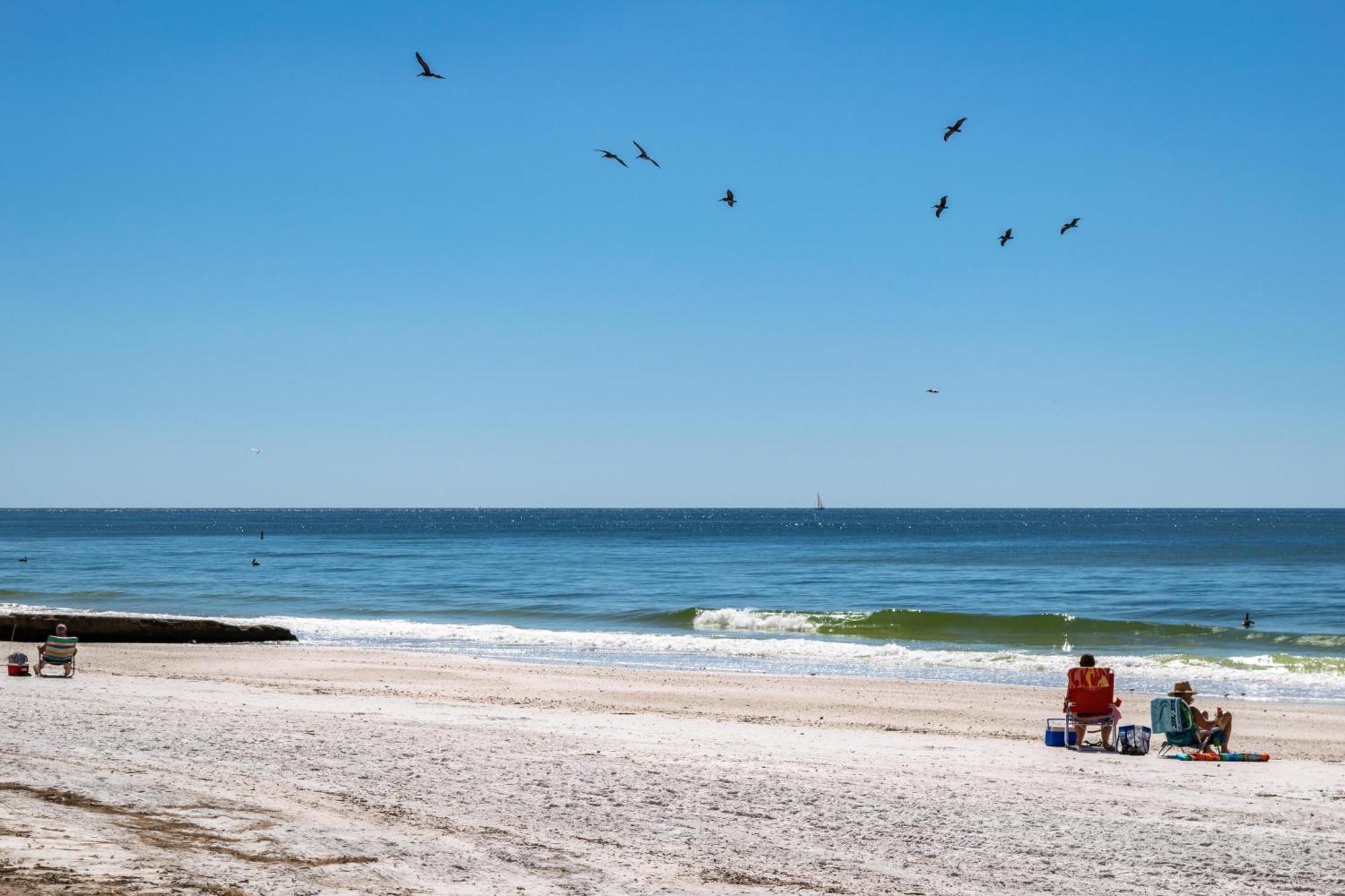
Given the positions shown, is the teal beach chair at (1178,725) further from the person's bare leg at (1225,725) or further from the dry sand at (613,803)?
the dry sand at (613,803)

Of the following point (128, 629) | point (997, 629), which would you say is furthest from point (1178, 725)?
point (128, 629)

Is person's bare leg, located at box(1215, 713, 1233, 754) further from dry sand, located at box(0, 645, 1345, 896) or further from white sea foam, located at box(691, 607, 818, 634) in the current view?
white sea foam, located at box(691, 607, 818, 634)

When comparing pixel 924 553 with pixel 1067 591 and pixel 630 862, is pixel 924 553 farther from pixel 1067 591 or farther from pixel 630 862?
pixel 630 862

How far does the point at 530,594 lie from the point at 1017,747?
111ft

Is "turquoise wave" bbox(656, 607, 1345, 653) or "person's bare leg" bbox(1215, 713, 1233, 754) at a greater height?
"person's bare leg" bbox(1215, 713, 1233, 754)

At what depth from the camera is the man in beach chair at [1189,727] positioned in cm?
1330

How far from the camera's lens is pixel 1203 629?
111 feet

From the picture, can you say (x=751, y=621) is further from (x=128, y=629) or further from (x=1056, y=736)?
(x=1056, y=736)

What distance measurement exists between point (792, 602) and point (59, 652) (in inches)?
1145

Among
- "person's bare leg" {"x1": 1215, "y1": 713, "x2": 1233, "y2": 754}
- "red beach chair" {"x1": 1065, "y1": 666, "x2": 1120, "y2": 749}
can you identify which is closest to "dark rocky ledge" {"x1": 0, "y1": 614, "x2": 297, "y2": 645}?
"red beach chair" {"x1": 1065, "y1": 666, "x2": 1120, "y2": 749}

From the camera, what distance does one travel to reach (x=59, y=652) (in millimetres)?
18828

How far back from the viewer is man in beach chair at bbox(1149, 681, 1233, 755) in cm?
1330

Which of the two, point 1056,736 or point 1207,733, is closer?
point 1207,733

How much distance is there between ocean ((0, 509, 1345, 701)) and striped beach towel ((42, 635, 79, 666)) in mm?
10586
